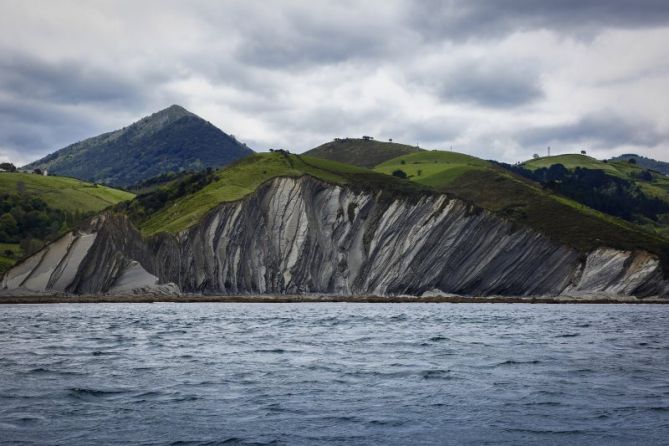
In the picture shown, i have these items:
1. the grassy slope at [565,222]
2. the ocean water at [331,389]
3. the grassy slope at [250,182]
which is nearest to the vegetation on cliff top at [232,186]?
the grassy slope at [250,182]

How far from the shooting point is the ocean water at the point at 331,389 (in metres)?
24.2

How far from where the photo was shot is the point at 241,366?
39781 millimetres

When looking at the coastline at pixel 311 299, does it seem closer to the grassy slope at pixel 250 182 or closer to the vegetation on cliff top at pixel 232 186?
the grassy slope at pixel 250 182

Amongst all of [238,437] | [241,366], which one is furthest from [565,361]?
[238,437]

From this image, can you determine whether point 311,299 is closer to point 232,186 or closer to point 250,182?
point 232,186

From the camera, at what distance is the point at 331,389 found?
32.5m

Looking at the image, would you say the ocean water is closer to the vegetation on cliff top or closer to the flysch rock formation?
the flysch rock formation

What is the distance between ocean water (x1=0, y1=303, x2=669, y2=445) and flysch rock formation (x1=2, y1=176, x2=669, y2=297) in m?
79.9

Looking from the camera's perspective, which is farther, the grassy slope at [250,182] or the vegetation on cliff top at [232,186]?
the vegetation on cliff top at [232,186]

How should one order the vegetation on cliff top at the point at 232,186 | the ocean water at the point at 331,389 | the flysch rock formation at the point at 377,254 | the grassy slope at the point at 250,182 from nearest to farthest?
the ocean water at the point at 331,389 < the flysch rock formation at the point at 377,254 < the grassy slope at the point at 250,182 < the vegetation on cliff top at the point at 232,186

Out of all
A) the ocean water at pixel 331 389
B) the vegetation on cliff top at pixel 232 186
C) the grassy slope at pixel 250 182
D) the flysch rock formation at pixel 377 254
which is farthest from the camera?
the vegetation on cliff top at pixel 232 186

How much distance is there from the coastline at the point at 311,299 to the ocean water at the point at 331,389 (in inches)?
2644

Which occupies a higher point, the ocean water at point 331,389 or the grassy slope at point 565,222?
the grassy slope at point 565,222

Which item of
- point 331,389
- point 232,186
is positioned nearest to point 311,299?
point 232,186
